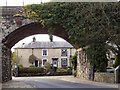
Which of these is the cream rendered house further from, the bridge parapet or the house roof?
the bridge parapet

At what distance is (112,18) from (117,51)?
13.9 metres

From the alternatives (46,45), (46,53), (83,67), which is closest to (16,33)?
(83,67)

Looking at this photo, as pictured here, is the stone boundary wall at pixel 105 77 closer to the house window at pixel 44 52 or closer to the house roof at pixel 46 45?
the house roof at pixel 46 45

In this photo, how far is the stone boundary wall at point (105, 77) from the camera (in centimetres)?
2902

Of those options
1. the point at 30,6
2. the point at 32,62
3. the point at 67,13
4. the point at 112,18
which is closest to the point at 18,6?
the point at 30,6

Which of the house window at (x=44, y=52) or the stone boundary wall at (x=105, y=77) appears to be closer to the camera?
the stone boundary wall at (x=105, y=77)

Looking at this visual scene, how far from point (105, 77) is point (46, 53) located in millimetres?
44883

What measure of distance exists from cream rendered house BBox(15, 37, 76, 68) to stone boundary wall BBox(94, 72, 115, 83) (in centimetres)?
4081

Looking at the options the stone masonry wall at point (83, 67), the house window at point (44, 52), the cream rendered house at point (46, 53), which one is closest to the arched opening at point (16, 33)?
the stone masonry wall at point (83, 67)

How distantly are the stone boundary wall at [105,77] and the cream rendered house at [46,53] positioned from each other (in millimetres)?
40815

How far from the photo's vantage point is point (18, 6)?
2883cm

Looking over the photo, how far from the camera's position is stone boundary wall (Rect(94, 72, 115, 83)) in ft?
95.2

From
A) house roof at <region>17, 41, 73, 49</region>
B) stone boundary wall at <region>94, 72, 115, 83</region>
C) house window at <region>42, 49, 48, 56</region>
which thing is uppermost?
house roof at <region>17, 41, 73, 49</region>

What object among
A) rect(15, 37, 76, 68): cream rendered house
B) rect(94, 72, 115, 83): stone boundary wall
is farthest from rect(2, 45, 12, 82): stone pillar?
rect(15, 37, 76, 68): cream rendered house
